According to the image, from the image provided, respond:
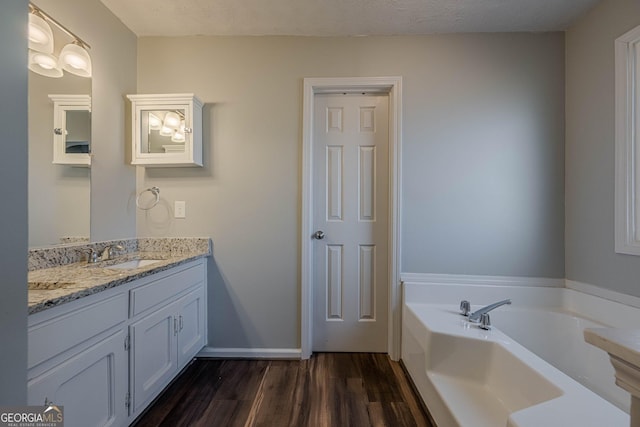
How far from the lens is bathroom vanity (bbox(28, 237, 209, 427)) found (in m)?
0.95

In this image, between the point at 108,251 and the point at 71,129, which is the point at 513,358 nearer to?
the point at 108,251

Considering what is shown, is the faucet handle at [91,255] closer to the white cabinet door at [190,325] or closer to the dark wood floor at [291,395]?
the white cabinet door at [190,325]

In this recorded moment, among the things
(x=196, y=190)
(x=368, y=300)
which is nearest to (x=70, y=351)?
(x=196, y=190)

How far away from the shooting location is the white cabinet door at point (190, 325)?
1743 mm

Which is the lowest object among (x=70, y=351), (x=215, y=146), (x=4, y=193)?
(x=70, y=351)

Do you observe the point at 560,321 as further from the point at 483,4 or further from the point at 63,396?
the point at 63,396

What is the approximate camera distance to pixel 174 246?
6.87ft

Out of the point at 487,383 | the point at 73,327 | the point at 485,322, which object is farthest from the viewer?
the point at 485,322

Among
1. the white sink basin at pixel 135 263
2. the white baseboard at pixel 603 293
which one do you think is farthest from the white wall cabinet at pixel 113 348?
the white baseboard at pixel 603 293

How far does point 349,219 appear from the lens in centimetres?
218

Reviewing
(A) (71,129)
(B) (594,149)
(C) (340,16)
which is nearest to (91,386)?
(A) (71,129)

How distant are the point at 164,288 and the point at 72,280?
445mm

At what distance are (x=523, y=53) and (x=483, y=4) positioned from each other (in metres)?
0.55

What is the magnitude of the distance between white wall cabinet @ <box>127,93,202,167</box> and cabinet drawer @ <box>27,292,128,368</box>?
3.48ft
